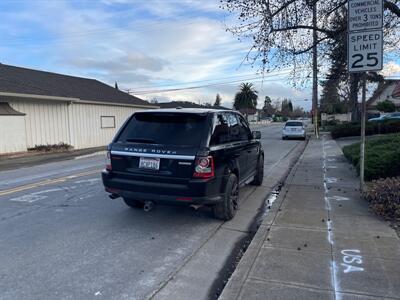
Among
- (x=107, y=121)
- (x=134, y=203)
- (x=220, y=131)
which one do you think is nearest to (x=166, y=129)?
(x=220, y=131)

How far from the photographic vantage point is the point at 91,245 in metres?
5.13

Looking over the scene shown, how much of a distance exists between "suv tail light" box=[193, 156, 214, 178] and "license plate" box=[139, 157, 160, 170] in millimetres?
588

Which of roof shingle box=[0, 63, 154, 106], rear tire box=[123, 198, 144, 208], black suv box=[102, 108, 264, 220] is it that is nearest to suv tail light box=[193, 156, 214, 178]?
black suv box=[102, 108, 264, 220]

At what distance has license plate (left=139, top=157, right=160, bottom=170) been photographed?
556cm

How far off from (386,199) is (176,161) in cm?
381

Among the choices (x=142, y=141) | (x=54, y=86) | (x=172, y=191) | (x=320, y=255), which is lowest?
(x=320, y=255)

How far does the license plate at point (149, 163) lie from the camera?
5.56 metres

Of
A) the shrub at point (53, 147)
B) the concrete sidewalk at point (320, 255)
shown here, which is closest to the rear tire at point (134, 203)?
the concrete sidewalk at point (320, 255)

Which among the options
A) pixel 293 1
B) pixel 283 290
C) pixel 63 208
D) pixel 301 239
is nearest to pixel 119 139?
pixel 63 208

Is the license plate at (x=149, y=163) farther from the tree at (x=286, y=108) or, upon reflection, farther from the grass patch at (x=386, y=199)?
the tree at (x=286, y=108)

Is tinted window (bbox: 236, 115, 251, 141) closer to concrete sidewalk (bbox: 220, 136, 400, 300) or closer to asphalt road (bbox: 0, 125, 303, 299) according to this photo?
concrete sidewalk (bbox: 220, 136, 400, 300)

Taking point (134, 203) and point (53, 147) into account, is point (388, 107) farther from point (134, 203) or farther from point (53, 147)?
point (134, 203)

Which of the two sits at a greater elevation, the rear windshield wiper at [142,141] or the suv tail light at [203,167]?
the rear windshield wiper at [142,141]

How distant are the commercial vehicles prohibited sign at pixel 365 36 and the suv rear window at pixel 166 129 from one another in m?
Answer: 3.46
